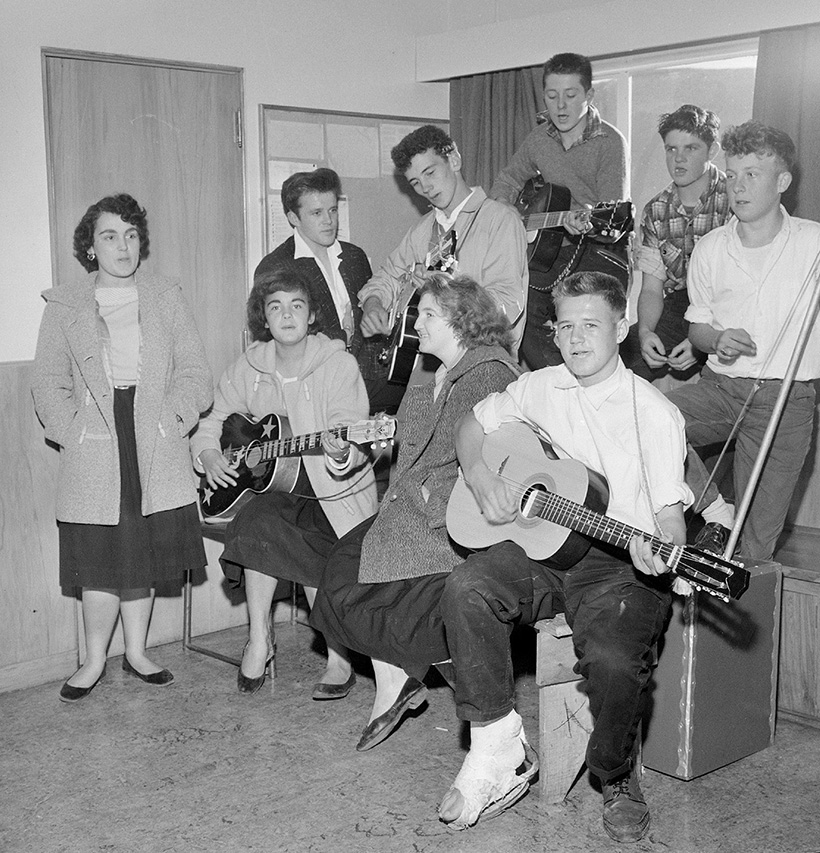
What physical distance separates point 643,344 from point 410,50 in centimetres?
179

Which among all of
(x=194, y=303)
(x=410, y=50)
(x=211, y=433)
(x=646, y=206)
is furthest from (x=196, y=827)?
(x=410, y=50)

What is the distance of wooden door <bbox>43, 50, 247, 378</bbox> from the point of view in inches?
160

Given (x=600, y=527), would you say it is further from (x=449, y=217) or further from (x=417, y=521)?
(x=449, y=217)

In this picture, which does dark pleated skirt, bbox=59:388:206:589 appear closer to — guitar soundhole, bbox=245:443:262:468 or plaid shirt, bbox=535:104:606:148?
guitar soundhole, bbox=245:443:262:468

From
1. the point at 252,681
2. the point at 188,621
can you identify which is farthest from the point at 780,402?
the point at 188,621

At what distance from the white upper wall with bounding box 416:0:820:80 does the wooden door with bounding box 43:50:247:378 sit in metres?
0.94

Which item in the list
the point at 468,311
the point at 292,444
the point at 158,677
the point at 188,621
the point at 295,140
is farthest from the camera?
the point at 295,140

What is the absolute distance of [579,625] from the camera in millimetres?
2953

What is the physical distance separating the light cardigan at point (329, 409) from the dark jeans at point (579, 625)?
84cm

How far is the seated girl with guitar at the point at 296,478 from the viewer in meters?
3.87

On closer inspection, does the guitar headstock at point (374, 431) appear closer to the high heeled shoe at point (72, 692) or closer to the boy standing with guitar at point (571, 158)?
the boy standing with guitar at point (571, 158)

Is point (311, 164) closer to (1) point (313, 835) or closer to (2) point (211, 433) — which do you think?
(2) point (211, 433)

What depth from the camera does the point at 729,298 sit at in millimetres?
3611

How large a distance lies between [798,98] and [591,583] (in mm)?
1792
